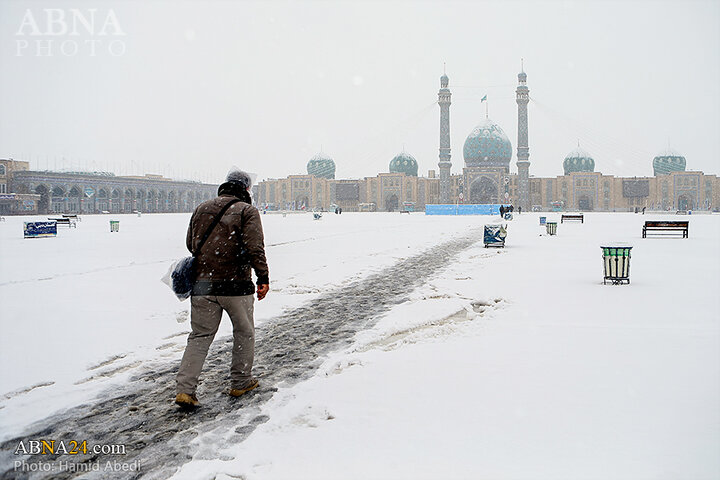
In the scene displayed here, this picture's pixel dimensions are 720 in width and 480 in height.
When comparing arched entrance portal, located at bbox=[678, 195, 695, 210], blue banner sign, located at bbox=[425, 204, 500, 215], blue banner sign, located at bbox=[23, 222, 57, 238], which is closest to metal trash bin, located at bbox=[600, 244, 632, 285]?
blue banner sign, located at bbox=[23, 222, 57, 238]

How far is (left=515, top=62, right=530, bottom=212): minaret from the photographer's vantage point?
264 ft

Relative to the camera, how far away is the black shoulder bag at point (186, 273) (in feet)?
12.7

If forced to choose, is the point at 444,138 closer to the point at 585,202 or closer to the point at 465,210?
the point at 585,202

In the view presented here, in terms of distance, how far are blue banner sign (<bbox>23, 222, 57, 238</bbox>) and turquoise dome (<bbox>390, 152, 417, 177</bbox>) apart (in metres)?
73.9

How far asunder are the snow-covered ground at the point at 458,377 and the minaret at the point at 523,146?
74.9 m

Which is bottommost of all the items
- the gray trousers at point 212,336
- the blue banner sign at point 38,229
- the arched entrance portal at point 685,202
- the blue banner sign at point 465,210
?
the gray trousers at point 212,336

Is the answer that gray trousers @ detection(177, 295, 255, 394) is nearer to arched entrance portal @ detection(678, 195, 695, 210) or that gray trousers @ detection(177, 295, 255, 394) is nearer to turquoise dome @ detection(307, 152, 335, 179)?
arched entrance portal @ detection(678, 195, 695, 210)

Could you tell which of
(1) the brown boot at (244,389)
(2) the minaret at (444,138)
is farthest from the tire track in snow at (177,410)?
(2) the minaret at (444,138)

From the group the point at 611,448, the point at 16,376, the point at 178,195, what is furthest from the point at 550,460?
the point at 178,195

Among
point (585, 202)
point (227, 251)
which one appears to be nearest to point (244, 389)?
point (227, 251)

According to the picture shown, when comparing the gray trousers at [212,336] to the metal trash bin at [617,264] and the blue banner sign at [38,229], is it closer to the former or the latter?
the metal trash bin at [617,264]

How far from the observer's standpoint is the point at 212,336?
154 inches

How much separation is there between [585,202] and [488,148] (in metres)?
16.7

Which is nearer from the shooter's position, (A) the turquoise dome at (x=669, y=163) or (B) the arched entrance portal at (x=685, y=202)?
(B) the arched entrance portal at (x=685, y=202)
